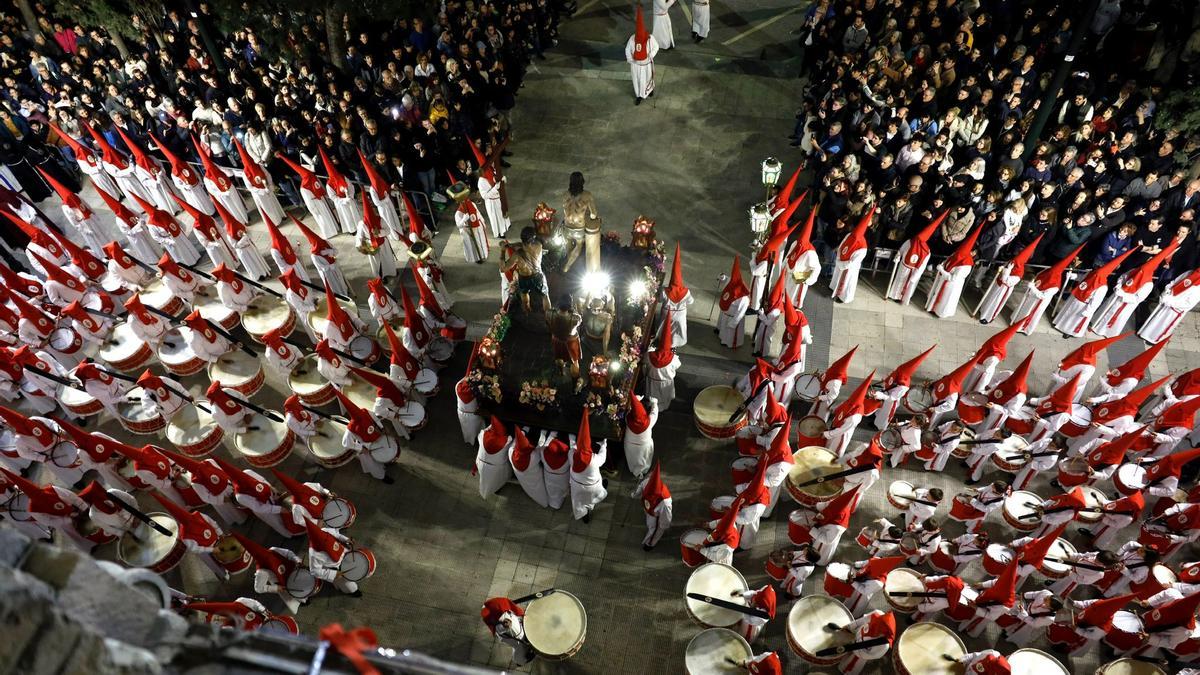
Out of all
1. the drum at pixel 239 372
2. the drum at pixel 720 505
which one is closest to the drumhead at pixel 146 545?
the drum at pixel 239 372

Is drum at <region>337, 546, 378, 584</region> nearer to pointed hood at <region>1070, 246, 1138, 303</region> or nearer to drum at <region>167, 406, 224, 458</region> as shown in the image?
drum at <region>167, 406, 224, 458</region>

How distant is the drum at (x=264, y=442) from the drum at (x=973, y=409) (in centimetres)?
1044

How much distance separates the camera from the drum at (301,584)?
1056 cm

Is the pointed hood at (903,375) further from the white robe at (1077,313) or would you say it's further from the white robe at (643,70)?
the white robe at (643,70)

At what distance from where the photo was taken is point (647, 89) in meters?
19.3

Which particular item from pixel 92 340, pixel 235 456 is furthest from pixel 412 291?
pixel 92 340

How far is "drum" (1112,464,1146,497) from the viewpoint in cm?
1074

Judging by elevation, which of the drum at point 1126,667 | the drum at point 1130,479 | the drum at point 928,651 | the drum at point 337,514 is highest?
the drum at point 1130,479

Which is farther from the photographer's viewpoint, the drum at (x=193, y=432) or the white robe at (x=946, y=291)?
the white robe at (x=946, y=291)

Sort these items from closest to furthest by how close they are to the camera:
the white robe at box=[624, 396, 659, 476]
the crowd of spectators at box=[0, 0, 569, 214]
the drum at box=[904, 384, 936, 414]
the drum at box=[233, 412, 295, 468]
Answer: the white robe at box=[624, 396, 659, 476] → the drum at box=[233, 412, 295, 468] → the drum at box=[904, 384, 936, 414] → the crowd of spectators at box=[0, 0, 569, 214]

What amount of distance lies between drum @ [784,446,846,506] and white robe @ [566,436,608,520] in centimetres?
265

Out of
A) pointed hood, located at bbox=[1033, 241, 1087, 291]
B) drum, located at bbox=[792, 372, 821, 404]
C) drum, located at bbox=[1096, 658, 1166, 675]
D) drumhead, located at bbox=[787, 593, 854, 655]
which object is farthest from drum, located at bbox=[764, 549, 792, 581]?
pointed hood, located at bbox=[1033, 241, 1087, 291]

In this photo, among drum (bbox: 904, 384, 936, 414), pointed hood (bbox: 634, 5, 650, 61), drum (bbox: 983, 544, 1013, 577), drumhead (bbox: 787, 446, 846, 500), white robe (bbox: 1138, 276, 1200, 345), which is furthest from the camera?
pointed hood (bbox: 634, 5, 650, 61)

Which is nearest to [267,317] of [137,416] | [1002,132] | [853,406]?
[137,416]
